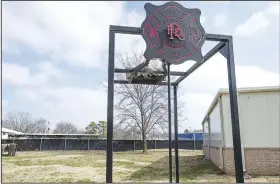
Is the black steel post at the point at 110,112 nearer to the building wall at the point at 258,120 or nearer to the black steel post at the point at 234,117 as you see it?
the black steel post at the point at 234,117

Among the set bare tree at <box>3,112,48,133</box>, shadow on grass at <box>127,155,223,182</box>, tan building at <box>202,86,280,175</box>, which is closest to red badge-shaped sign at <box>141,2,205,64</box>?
shadow on grass at <box>127,155,223,182</box>

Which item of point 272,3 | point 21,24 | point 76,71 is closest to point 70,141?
point 76,71

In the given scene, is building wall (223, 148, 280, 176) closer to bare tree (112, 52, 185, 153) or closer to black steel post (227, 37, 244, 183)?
black steel post (227, 37, 244, 183)

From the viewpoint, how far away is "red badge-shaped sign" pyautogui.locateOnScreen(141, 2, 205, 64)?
138 inches

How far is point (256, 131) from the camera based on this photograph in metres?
9.16

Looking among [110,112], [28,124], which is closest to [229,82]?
[110,112]

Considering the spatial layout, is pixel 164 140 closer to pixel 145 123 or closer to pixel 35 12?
pixel 145 123

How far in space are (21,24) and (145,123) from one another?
19035 millimetres

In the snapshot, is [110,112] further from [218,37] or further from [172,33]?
[218,37]

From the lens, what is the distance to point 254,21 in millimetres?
4707

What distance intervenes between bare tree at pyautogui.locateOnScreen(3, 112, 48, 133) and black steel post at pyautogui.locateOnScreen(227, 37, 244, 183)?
49.6m

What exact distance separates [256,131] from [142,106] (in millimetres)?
13801

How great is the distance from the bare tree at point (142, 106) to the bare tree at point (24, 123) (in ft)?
105

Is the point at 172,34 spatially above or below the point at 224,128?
above
